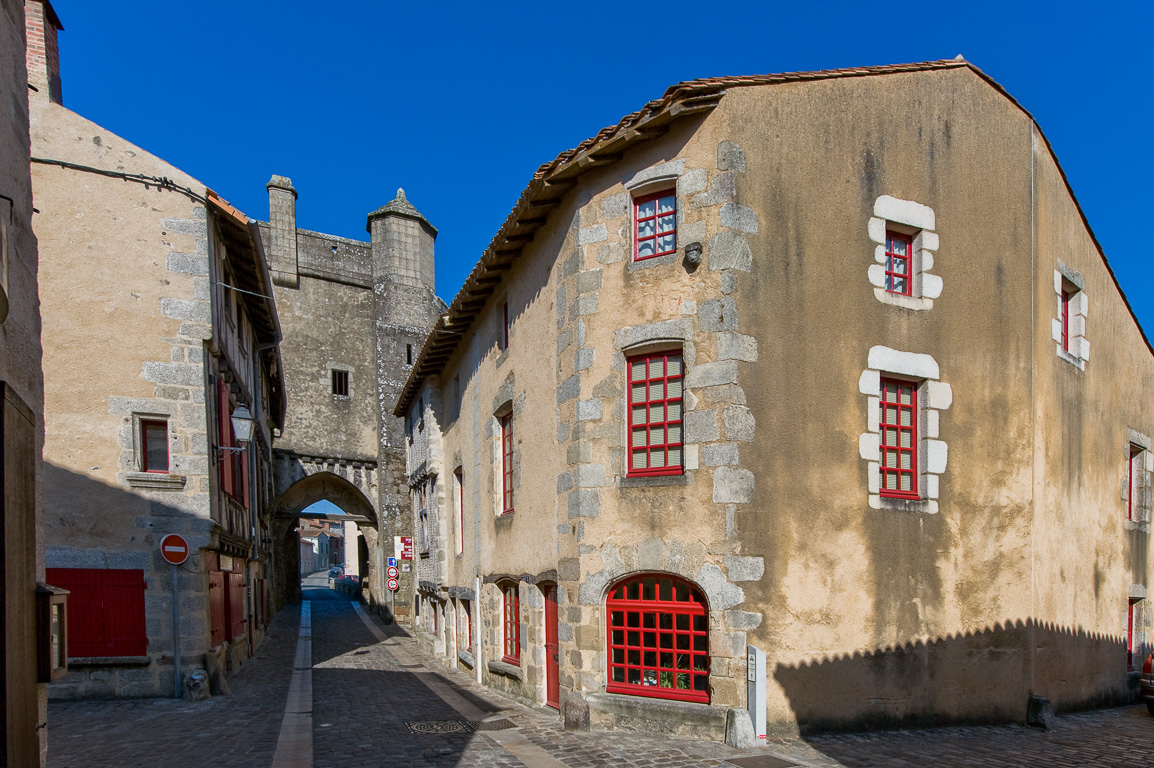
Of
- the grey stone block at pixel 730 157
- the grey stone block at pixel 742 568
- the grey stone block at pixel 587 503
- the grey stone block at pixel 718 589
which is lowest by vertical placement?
the grey stone block at pixel 718 589

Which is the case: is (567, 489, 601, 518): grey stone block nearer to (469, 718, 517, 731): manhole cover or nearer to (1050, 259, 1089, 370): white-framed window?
(469, 718, 517, 731): manhole cover

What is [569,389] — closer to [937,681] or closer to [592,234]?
[592,234]

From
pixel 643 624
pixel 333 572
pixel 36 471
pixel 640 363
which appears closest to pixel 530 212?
pixel 640 363

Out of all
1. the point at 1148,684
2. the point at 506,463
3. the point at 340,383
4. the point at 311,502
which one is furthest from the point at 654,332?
the point at 311,502

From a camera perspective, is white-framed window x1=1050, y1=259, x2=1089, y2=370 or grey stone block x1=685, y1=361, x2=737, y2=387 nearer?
grey stone block x1=685, y1=361, x2=737, y2=387

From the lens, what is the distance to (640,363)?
30.3 ft

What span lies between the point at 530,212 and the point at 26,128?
6304 millimetres

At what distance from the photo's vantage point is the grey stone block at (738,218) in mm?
8609

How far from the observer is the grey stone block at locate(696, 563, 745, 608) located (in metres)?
8.23

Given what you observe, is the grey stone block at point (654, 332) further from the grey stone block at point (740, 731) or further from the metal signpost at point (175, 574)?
the metal signpost at point (175, 574)

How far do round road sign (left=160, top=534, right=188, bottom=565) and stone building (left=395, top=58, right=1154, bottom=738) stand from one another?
4.77 metres

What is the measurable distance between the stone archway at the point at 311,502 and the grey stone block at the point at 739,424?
2371cm

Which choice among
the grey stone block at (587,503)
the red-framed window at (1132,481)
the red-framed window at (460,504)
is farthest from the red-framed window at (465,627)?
the red-framed window at (1132,481)

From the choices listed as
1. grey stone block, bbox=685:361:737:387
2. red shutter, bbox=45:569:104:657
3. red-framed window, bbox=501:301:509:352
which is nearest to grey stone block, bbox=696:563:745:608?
grey stone block, bbox=685:361:737:387
